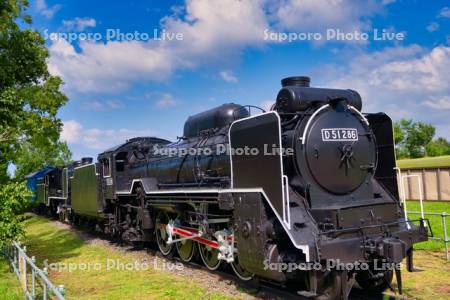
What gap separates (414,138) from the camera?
249 ft

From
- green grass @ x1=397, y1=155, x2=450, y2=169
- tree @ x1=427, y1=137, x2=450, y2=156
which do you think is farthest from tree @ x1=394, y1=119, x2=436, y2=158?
green grass @ x1=397, y1=155, x2=450, y2=169

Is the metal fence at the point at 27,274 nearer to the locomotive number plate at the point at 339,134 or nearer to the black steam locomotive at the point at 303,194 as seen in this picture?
the black steam locomotive at the point at 303,194

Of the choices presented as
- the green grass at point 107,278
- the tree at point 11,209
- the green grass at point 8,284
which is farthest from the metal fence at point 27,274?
the green grass at point 107,278

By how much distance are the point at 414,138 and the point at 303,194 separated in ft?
255

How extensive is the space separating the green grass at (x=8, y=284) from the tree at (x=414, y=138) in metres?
75.3

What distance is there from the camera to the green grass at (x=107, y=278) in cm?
710

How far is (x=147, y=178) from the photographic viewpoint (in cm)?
1062

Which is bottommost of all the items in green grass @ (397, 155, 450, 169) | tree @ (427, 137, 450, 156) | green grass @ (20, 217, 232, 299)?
green grass @ (20, 217, 232, 299)

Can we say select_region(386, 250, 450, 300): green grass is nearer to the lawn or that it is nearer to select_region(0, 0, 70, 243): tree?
the lawn

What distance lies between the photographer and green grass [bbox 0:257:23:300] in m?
6.88

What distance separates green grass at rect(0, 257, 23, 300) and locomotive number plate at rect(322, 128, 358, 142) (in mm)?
5583

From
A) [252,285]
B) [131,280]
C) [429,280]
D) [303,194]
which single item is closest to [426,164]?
[429,280]

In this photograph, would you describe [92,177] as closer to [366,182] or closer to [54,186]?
[366,182]

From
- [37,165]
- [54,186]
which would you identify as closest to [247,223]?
[54,186]
